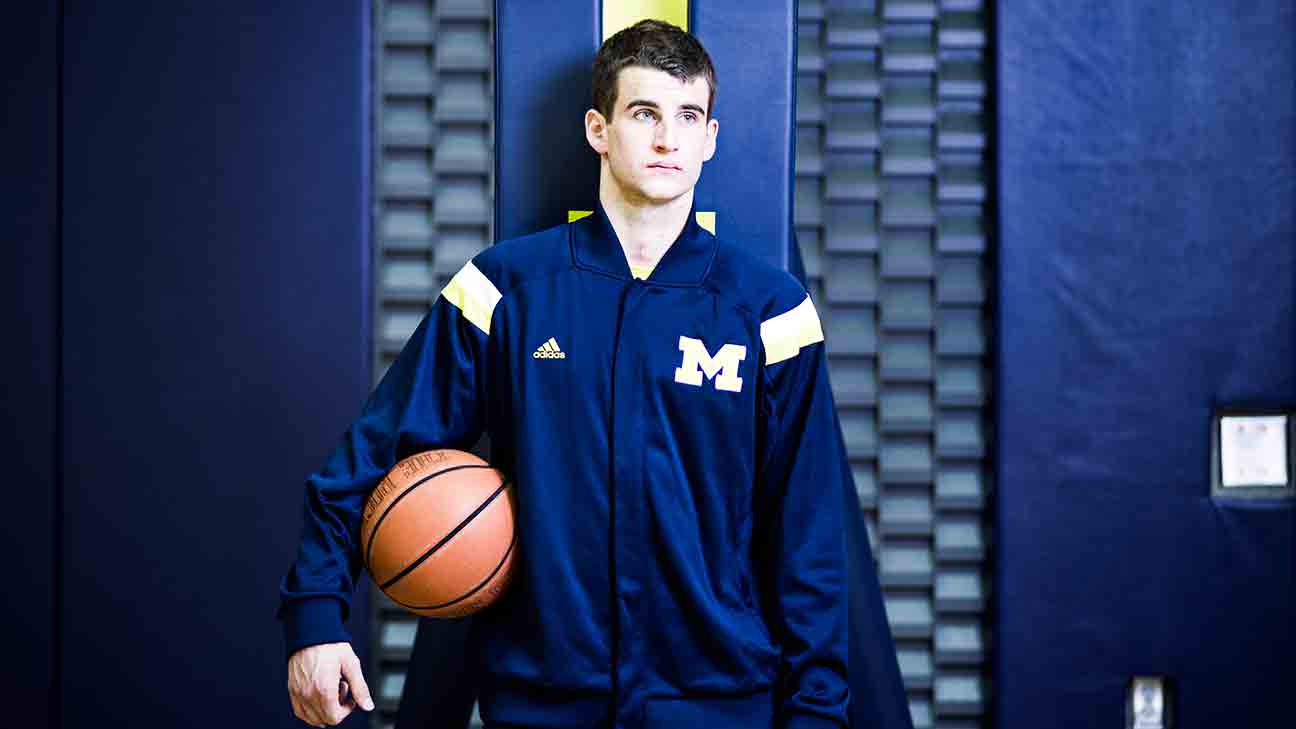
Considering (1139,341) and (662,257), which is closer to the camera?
(662,257)

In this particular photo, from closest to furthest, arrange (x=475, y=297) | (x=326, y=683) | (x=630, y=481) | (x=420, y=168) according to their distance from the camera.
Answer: (x=326, y=683)
(x=630, y=481)
(x=475, y=297)
(x=420, y=168)

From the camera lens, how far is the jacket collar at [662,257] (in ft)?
6.82

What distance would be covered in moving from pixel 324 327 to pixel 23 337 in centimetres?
90

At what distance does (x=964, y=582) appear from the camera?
142 inches

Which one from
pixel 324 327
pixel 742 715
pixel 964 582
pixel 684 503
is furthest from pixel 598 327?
pixel 964 582

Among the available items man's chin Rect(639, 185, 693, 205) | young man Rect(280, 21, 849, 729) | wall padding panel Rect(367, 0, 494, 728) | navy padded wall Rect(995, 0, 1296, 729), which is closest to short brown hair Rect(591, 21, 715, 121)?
young man Rect(280, 21, 849, 729)

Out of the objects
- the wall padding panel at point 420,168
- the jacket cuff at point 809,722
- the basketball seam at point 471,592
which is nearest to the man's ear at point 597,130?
the basketball seam at point 471,592

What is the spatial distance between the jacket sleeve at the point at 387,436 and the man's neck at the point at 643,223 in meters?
0.26

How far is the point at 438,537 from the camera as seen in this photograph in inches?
75.4

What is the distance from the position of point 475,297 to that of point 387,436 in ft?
0.96

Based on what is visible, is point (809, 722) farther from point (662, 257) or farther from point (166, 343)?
point (166, 343)

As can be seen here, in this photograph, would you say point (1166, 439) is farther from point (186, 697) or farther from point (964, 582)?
point (186, 697)

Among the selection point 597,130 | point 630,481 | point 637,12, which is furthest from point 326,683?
point 637,12

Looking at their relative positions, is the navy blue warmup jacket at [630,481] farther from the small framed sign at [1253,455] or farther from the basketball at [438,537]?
the small framed sign at [1253,455]
